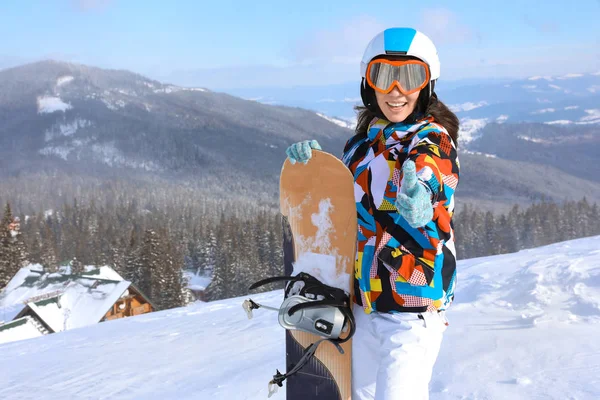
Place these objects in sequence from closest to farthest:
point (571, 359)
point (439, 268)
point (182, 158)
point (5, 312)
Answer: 1. point (439, 268)
2. point (571, 359)
3. point (5, 312)
4. point (182, 158)

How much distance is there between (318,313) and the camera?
2.57 m

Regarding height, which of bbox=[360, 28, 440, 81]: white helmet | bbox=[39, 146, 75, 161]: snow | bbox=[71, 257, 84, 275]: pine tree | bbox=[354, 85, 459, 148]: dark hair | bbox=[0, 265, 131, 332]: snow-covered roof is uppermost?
bbox=[360, 28, 440, 81]: white helmet

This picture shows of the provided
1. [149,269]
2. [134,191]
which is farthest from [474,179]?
[149,269]

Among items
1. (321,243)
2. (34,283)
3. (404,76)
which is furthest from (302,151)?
(34,283)

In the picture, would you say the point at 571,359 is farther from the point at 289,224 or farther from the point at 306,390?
the point at 289,224

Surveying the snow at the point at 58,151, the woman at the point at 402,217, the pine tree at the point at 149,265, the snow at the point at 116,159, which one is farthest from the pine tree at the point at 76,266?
the snow at the point at 58,151

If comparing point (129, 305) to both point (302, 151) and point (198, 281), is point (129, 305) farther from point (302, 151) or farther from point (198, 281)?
point (302, 151)

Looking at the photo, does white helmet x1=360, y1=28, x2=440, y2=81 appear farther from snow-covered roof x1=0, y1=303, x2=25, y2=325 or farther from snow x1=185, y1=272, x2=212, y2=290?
snow x1=185, y1=272, x2=212, y2=290

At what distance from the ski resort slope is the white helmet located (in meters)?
2.44

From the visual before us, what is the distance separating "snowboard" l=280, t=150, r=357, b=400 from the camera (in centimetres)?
264

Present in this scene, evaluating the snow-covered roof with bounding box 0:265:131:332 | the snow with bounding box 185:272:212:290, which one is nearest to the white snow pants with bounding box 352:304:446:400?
the snow-covered roof with bounding box 0:265:131:332

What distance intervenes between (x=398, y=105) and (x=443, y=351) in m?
2.85

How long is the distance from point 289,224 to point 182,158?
19520 cm

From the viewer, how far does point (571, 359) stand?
3.86 m
